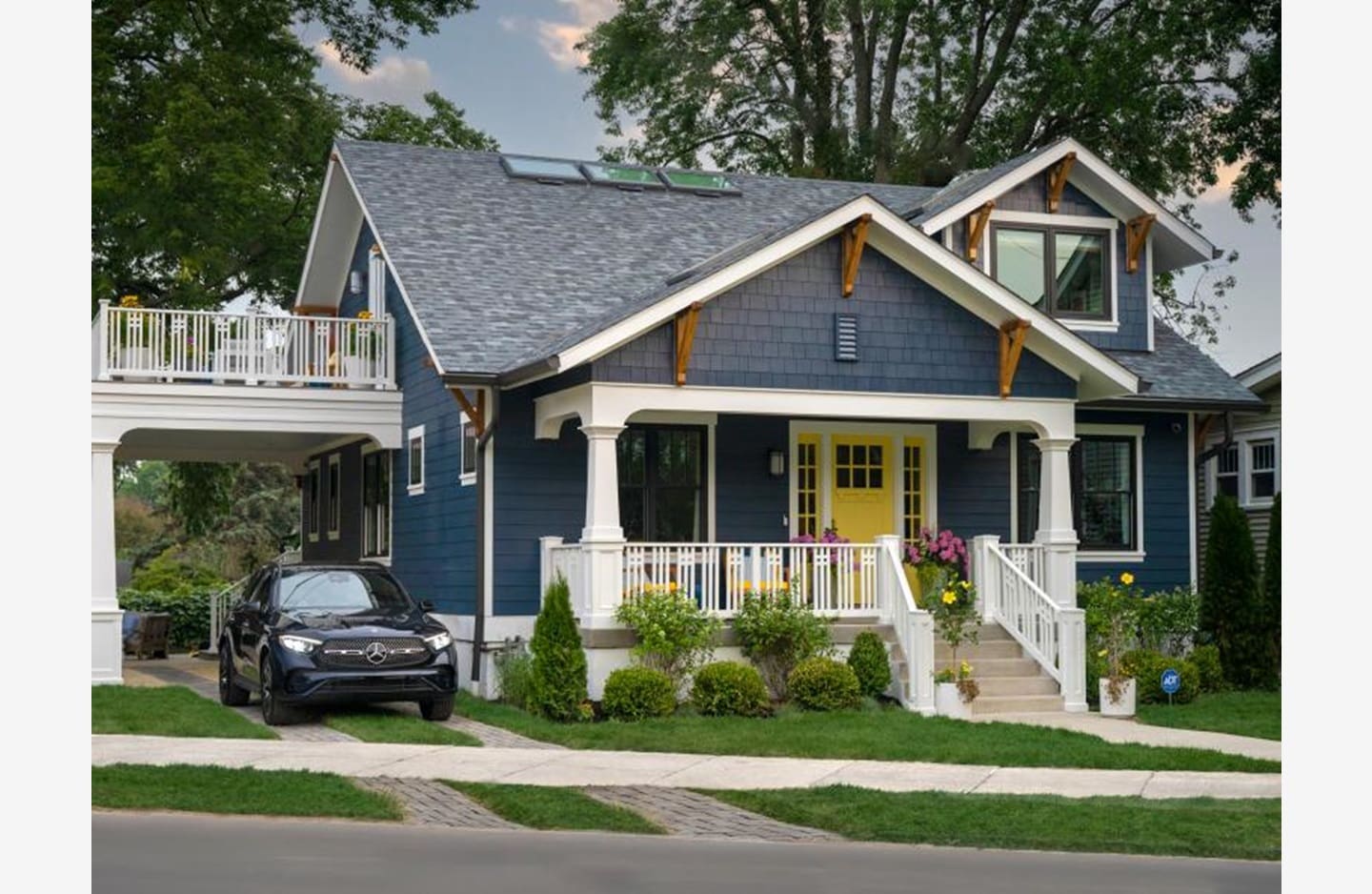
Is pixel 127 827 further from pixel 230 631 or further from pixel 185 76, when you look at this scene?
pixel 185 76

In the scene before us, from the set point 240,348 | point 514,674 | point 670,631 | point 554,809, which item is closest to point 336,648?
point 514,674

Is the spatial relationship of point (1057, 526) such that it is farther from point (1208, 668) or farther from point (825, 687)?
point (825, 687)

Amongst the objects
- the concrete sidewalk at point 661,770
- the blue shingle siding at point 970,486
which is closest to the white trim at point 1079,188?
the blue shingle siding at point 970,486

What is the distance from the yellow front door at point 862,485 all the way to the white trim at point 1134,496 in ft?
8.91

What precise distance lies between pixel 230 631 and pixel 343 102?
18200 mm

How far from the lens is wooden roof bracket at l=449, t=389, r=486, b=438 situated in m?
20.6

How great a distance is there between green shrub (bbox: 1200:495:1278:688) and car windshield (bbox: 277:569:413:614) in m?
9.38

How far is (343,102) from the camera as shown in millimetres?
35719

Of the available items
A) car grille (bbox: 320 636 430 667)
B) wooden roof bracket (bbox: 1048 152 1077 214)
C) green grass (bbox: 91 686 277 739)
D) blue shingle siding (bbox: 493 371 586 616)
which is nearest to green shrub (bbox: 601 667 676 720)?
car grille (bbox: 320 636 430 667)

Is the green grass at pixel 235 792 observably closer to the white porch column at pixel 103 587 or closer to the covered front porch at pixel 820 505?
the covered front porch at pixel 820 505

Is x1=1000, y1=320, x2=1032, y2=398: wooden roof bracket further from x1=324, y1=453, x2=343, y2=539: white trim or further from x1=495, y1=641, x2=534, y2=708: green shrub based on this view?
x1=324, y1=453, x2=343, y2=539: white trim

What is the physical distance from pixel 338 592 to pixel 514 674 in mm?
2035

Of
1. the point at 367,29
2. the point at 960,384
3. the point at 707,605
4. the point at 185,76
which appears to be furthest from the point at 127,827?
the point at 367,29

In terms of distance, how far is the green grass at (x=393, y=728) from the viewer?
1656 centimetres
